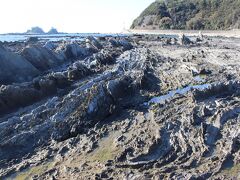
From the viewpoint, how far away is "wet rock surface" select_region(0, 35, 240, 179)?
20938mm

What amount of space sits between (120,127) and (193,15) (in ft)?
494

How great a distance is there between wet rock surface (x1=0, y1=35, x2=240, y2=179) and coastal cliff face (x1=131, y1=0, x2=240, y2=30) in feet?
353

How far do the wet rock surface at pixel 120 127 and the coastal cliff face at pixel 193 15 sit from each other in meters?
108

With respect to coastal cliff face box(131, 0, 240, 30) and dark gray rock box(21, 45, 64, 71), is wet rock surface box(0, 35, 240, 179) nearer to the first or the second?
dark gray rock box(21, 45, 64, 71)

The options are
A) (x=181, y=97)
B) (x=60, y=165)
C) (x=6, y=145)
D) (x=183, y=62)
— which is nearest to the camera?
(x=60, y=165)

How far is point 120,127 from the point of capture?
Result: 89.8 ft

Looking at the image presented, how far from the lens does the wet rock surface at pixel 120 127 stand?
68.7 feet

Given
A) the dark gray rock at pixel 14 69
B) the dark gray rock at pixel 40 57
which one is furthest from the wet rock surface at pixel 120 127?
the dark gray rock at pixel 40 57

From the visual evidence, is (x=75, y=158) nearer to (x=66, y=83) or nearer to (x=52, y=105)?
(x=52, y=105)

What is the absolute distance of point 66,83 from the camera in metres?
38.7

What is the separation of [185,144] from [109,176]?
5.26m

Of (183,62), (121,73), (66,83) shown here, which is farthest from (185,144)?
(183,62)

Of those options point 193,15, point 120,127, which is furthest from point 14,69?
point 193,15

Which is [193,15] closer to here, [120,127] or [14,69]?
[14,69]
